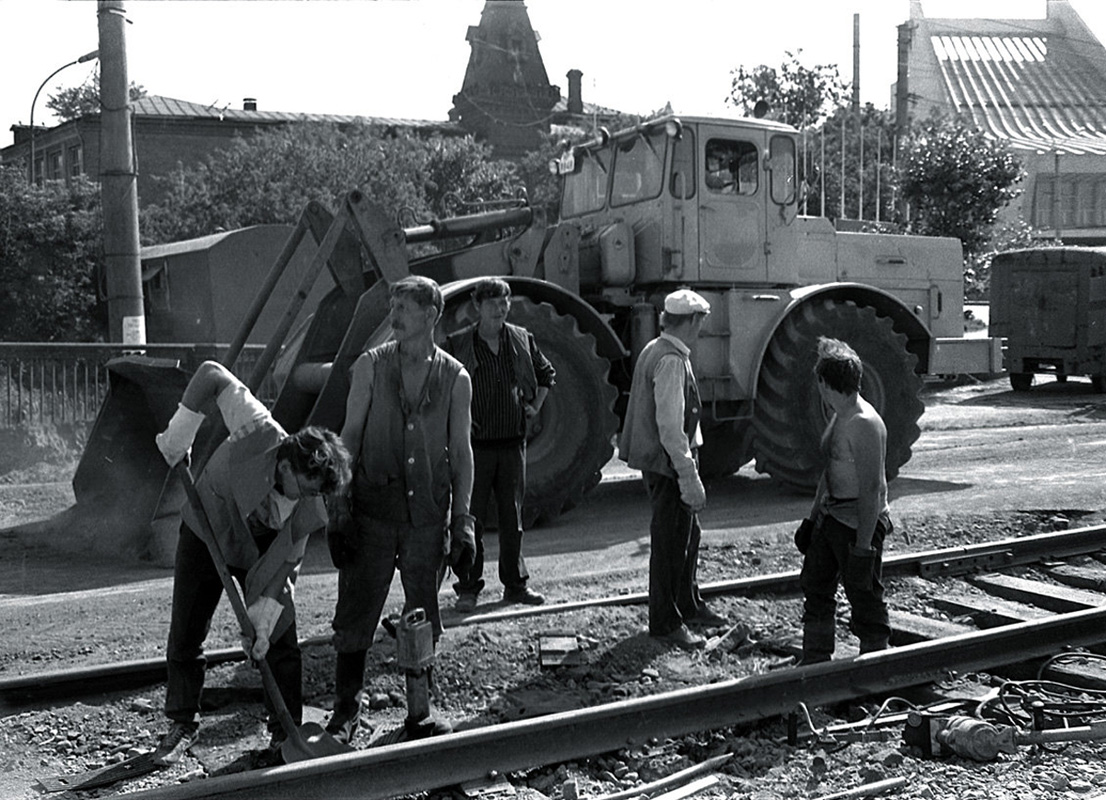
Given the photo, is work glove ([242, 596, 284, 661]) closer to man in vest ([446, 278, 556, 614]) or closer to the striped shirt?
man in vest ([446, 278, 556, 614])

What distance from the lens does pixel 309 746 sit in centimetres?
470

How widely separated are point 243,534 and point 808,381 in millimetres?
6765

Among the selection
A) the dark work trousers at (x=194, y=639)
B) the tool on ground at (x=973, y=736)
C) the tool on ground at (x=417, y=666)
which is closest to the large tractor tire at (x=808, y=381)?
the tool on ground at (x=973, y=736)

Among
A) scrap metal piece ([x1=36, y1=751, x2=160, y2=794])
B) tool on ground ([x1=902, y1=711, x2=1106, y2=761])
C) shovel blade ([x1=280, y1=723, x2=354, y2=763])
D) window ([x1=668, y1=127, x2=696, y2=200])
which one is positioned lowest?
scrap metal piece ([x1=36, y1=751, x2=160, y2=794])

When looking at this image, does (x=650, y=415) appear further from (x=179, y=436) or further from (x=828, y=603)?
(x=179, y=436)

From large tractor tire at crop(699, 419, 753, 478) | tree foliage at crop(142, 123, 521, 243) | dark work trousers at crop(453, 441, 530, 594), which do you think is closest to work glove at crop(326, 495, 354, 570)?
dark work trousers at crop(453, 441, 530, 594)

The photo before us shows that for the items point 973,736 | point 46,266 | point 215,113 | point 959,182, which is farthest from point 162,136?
point 973,736

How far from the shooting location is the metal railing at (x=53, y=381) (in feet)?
41.3

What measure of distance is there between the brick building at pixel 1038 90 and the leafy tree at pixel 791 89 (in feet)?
58.4

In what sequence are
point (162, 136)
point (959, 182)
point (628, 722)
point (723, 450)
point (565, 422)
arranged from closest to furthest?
point (628, 722), point (565, 422), point (723, 450), point (959, 182), point (162, 136)

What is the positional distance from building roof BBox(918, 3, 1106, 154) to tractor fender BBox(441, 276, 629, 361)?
49.2 m

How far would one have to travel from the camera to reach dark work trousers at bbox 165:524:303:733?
500 centimetres

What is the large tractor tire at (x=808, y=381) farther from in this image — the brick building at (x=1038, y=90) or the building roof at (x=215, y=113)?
the brick building at (x=1038, y=90)

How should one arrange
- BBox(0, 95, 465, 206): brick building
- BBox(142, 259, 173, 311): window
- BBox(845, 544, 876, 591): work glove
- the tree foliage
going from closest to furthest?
BBox(845, 544, 876, 591): work glove < BBox(142, 259, 173, 311): window < the tree foliage < BBox(0, 95, 465, 206): brick building
